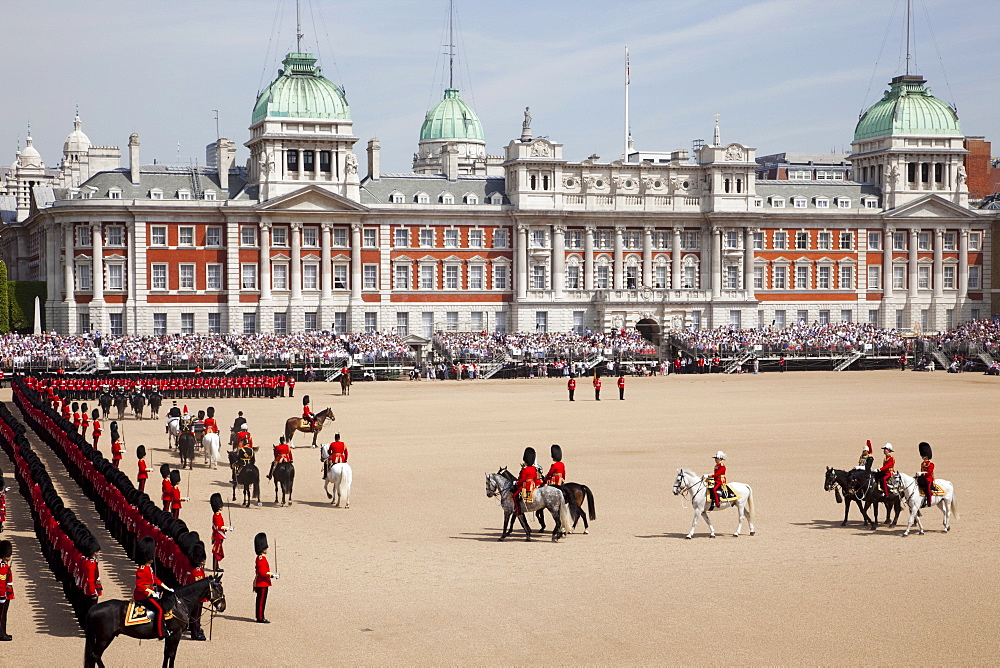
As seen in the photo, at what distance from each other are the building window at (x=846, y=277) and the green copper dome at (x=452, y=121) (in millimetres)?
37843

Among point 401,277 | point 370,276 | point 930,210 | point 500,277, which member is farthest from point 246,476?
point 930,210

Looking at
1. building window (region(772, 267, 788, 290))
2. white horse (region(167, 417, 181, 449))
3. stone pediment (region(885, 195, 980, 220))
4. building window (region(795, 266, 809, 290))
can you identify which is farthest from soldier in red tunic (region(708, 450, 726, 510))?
stone pediment (region(885, 195, 980, 220))

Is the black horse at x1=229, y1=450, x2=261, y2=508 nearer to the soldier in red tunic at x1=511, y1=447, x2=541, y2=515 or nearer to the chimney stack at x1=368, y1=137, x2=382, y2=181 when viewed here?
the soldier in red tunic at x1=511, y1=447, x2=541, y2=515

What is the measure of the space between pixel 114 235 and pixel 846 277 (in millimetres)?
57359

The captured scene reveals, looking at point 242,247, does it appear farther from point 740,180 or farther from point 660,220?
point 740,180

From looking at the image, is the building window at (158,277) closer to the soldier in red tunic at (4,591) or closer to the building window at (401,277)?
the building window at (401,277)

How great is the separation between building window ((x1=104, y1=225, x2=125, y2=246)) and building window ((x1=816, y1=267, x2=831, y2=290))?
54187mm

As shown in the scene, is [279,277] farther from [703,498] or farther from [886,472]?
[886,472]

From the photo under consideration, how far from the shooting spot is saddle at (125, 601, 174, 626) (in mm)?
17203

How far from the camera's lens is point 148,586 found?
17766 mm

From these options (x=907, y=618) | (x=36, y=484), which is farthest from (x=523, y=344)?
(x=907, y=618)

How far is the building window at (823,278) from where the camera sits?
99000 mm

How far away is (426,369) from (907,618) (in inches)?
2391

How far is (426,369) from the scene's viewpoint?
79.1 metres
